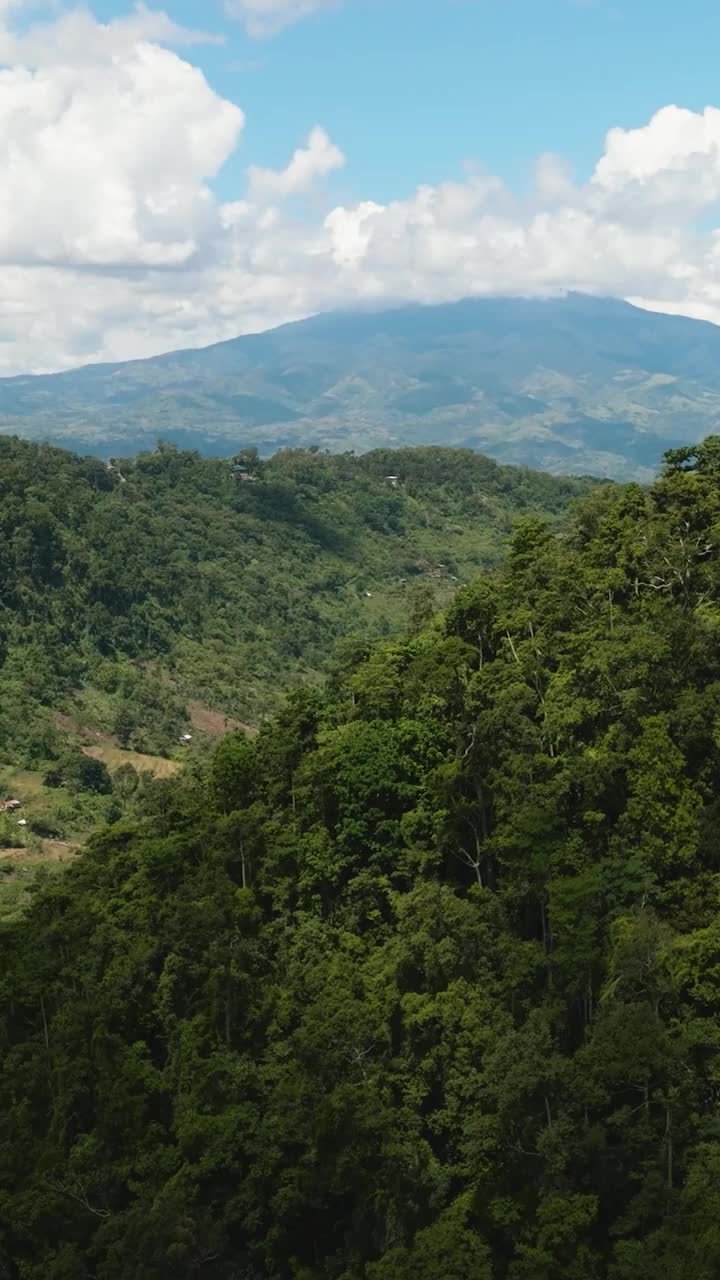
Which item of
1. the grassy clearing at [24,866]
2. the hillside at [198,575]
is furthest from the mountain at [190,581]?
the grassy clearing at [24,866]

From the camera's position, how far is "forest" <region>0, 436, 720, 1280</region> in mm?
22016

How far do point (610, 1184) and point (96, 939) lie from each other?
15.8 meters

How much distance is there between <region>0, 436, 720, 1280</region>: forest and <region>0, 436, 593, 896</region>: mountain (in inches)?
411

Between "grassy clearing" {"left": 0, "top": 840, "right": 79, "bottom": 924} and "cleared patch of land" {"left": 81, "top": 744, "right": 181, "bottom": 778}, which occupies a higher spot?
"cleared patch of land" {"left": 81, "top": 744, "right": 181, "bottom": 778}

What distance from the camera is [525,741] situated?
2878cm

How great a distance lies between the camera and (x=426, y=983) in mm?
27000

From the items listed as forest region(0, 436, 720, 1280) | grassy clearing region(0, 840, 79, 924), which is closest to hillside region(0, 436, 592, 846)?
grassy clearing region(0, 840, 79, 924)

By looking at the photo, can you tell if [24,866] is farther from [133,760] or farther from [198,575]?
[198,575]

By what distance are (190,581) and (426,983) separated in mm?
77166

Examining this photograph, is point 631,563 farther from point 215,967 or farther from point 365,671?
point 215,967

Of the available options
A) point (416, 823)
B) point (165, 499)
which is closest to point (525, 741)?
point (416, 823)

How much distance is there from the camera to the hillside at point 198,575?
255ft

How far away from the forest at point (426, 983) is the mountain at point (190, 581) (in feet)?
34.3

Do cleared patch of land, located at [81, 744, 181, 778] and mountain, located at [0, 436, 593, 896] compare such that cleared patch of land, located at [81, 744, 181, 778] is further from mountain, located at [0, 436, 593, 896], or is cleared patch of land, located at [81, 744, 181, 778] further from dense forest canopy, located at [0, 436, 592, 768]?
dense forest canopy, located at [0, 436, 592, 768]
